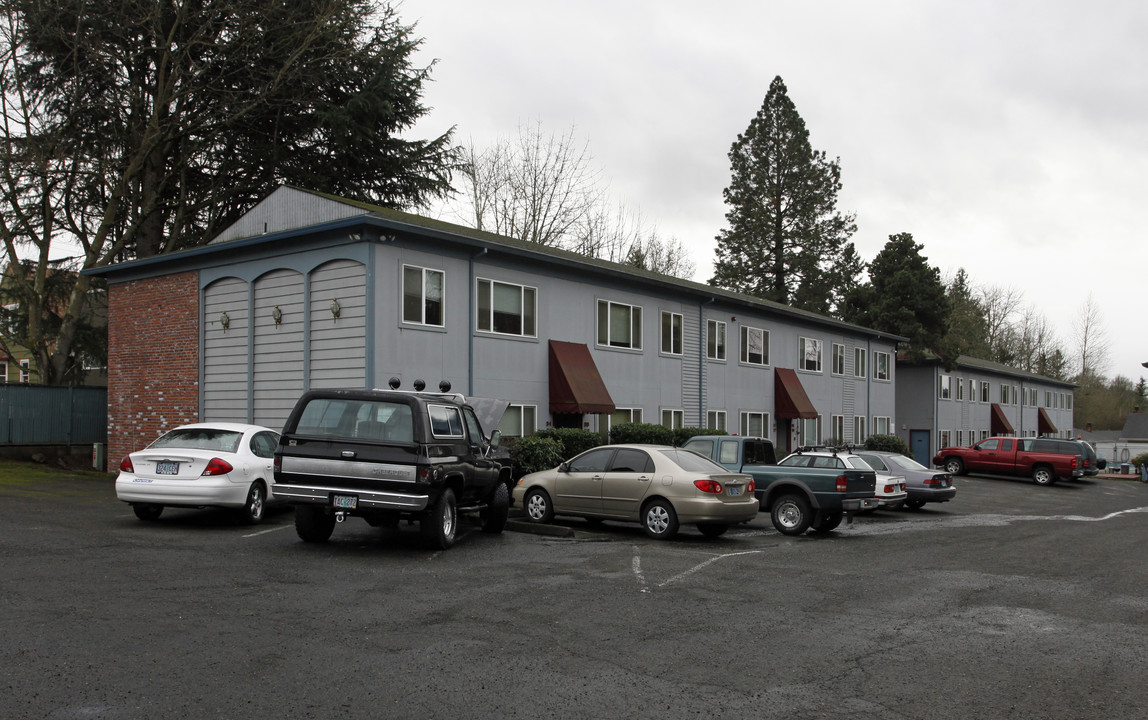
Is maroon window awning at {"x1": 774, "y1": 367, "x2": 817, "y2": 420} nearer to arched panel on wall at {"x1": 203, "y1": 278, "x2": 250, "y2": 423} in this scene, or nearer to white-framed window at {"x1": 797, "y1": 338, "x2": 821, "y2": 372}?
white-framed window at {"x1": 797, "y1": 338, "x2": 821, "y2": 372}

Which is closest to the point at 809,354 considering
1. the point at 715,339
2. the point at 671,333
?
the point at 715,339

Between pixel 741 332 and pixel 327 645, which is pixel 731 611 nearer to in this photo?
pixel 327 645

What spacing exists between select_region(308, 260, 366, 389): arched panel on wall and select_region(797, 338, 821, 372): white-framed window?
21.9 m

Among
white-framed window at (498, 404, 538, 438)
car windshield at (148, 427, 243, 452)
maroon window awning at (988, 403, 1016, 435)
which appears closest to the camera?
car windshield at (148, 427, 243, 452)

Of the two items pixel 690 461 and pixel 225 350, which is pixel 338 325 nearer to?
pixel 225 350

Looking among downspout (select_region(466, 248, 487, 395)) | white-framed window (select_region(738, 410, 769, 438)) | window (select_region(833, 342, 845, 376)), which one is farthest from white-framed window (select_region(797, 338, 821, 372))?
downspout (select_region(466, 248, 487, 395))

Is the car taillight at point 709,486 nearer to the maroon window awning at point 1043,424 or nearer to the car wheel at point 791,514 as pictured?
the car wheel at point 791,514

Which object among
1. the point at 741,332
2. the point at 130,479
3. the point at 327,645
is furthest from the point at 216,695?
the point at 741,332

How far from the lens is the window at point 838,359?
1550 inches

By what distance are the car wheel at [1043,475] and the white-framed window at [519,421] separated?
23768 millimetres

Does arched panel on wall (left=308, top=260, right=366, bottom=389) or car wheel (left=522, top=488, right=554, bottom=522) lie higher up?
arched panel on wall (left=308, top=260, right=366, bottom=389)

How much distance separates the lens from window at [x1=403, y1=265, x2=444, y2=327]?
63.7ft

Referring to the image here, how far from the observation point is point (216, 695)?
5.41 metres

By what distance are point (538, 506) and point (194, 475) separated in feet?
17.5
